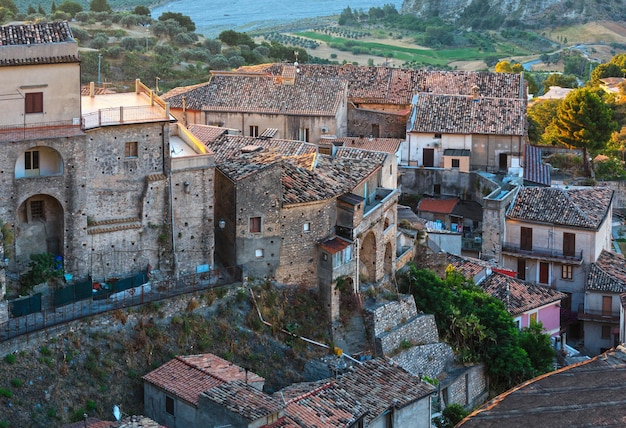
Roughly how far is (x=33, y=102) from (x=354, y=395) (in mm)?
12513

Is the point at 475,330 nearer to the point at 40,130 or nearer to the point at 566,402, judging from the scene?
the point at 40,130

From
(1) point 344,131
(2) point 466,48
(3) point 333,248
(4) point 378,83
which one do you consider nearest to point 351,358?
(3) point 333,248

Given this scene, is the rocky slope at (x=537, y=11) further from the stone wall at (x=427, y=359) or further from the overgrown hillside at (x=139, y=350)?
the overgrown hillside at (x=139, y=350)

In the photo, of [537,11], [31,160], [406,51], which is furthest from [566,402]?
[537,11]

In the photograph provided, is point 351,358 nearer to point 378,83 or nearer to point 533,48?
point 378,83

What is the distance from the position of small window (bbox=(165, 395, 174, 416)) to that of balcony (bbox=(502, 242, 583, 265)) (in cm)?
2459

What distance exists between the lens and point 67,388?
34781 mm

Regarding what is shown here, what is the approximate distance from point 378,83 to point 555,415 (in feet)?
170

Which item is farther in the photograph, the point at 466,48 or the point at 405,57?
the point at 466,48

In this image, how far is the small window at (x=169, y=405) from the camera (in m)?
34.8

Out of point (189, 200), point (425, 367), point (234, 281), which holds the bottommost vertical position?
point (425, 367)

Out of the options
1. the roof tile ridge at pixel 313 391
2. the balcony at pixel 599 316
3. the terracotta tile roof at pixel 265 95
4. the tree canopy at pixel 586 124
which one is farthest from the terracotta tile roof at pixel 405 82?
the roof tile ridge at pixel 313 391

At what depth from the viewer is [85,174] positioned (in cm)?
3744

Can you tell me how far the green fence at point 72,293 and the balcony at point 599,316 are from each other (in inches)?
984
